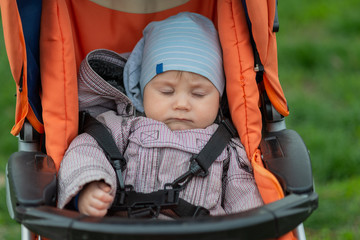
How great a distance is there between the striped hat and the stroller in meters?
0.06

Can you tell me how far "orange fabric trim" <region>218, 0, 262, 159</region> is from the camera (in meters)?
1.94

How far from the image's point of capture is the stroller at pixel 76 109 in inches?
53.6

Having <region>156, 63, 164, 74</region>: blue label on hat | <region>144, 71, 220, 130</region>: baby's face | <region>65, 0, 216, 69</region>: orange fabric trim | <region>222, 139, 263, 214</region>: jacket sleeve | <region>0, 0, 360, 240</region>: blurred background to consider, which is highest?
<region>65, 0, 216, 69</region>: orange fabric trim

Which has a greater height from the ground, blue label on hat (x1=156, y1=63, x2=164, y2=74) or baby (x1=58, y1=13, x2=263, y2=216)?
blue label on hat (x1=156, y1=63, x2=164, y2=74)

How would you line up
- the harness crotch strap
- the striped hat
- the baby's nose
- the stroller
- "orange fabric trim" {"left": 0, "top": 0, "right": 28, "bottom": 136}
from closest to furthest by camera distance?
the stroller < "orange fabric trim" {"left": 0, "top": 0, "right": 28, "bottom": 136} < the harness crotch strap < the baby's nose < the striped hat

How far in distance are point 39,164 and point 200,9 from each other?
100cm

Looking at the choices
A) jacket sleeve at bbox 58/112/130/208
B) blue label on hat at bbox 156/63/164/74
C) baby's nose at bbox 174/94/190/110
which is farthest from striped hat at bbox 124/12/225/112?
jacket sleeve at bbox 58/112/130/208

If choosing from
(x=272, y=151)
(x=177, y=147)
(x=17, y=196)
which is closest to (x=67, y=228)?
(x=17, y=196)

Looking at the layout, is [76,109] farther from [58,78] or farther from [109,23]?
[109,23]

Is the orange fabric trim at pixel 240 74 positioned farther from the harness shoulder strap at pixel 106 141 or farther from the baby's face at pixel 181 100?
the harness shoulder strap at pixel 106 141

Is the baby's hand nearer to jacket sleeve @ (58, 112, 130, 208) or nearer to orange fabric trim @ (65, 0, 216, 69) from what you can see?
jacket sleeve @ (58, 112, 130, 208)

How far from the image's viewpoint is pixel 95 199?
1.60m

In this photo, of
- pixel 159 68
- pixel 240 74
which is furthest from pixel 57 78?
pixel 240 74

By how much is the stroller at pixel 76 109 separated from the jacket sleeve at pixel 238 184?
0.15 ft
